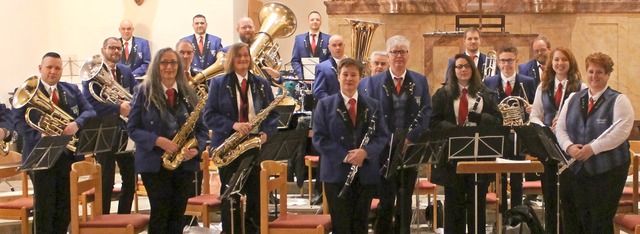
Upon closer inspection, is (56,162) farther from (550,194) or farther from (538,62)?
(538,62)

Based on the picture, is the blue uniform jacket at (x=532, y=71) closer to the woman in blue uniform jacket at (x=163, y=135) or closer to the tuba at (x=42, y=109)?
the woman in blue uniform jacket at (x=163, y=135)

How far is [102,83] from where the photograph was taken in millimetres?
8141

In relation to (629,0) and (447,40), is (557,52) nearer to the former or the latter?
(447,40)

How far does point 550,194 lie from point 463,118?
2.96 feet

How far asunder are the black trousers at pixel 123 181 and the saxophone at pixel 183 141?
1442 millimetres

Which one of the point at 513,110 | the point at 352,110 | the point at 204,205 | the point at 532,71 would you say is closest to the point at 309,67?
the point at 532,71

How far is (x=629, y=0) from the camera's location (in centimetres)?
1317

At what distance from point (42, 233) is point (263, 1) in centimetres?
799

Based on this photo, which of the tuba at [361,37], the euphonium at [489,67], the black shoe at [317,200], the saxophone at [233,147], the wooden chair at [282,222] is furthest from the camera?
the tuba at [361,37]

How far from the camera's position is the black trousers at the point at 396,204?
23.6ft

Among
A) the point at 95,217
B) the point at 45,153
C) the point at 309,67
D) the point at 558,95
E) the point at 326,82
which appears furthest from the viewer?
the point at 309,67

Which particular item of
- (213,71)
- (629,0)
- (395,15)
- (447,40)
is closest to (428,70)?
(447,40)

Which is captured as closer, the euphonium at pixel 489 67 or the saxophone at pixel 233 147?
the saxophone at pixel 233 147

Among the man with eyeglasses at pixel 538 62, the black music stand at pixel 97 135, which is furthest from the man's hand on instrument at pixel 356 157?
the man with eyeglasses at pixel 538 62
